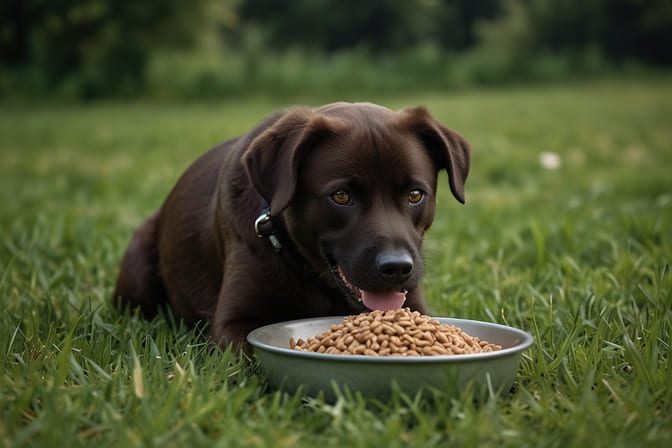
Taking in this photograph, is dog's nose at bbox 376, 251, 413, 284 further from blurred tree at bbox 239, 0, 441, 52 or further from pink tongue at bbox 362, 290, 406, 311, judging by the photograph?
blurred tree at bbox 239, 0, 441, 52

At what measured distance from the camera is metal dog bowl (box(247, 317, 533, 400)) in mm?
2312

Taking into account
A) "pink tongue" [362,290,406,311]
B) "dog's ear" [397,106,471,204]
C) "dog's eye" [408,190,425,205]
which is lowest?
"pink tongue" [362,290,406,311]

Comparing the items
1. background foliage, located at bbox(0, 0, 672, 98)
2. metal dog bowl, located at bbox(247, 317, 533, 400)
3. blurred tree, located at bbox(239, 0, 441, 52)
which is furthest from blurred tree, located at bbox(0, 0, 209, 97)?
metal dog bowl, located at bbox(247, 317, 533, 400)

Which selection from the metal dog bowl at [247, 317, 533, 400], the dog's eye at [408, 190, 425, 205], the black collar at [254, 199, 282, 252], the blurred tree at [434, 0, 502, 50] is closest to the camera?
the metal dog bowl at [247, 317, 533, 400]

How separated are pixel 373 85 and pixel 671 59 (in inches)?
611

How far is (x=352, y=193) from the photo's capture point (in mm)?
2953

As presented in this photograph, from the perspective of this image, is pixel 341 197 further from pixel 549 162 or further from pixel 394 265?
pixel 549 162

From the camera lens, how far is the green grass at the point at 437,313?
7.22 ft

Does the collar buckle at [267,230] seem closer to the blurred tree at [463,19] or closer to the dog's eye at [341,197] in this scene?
the dog's eye at [341,197]

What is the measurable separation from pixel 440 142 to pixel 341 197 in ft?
1.74

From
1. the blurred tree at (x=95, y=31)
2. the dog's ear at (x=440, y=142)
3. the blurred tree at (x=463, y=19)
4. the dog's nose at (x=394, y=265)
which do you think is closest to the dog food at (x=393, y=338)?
the dog's nose at (x=394, y=265)

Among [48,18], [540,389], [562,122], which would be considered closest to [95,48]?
[48,18]

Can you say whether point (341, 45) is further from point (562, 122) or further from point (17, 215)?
point (17, 215)

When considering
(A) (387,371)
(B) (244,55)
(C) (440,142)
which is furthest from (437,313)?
(B) (244,55)
